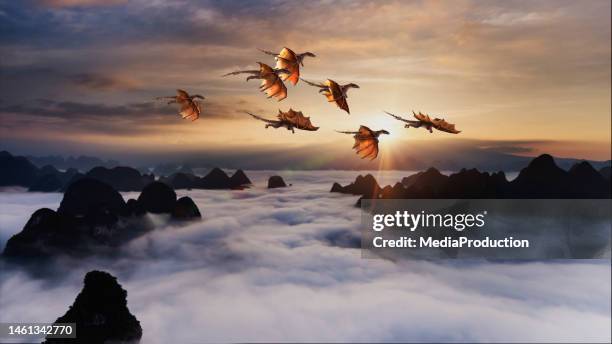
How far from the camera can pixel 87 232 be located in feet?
364

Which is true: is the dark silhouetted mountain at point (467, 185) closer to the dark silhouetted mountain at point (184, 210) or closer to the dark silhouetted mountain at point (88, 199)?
the dark silhouetted mountain at point (184, 210)

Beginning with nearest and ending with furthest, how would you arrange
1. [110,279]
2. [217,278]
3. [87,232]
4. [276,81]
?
[276,81]
[110,279]
[87,232]
[217,278]

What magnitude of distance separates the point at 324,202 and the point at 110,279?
143 meters

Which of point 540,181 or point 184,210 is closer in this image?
point 540,181

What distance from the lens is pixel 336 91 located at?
7.05 m

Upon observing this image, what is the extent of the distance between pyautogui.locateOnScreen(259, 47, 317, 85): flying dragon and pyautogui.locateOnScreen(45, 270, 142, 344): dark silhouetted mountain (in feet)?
113

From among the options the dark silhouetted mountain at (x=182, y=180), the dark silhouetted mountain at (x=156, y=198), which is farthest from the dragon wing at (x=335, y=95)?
the dark silhouetted mountain at (x=182, y=180)

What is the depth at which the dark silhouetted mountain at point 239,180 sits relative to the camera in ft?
583

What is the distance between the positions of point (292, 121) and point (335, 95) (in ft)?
3.32

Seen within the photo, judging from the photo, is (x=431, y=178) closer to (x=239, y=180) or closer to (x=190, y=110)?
(x=239, y=180)

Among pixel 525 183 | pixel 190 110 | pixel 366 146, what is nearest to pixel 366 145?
pixel 366 146

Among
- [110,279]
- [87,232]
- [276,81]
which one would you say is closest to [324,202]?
[87,232]

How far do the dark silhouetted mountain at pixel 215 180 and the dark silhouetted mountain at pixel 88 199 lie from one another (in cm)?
5501

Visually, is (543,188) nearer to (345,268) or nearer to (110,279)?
(345,268)
